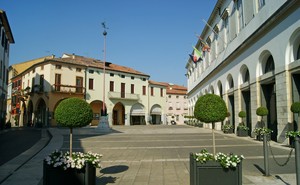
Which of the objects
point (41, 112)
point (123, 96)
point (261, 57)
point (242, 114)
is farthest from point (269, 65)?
point (41, 112)

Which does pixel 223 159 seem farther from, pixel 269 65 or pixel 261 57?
pixel 261 57

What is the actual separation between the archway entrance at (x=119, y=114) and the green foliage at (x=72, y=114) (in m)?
41.1

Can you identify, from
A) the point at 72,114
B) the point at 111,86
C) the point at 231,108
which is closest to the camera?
the point at 72,114

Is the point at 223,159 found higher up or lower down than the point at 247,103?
lower down

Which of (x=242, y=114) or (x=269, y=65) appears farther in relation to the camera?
(x=242, y=114)

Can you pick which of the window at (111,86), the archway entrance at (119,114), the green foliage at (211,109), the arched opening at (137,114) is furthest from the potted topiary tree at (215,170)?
the arched opening at (137,114)

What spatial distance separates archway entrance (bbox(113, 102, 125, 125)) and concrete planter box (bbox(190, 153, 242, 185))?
4245 centimetres

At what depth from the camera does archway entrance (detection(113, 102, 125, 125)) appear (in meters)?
46.7

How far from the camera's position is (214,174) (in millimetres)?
4477

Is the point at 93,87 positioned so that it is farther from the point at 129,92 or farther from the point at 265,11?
the point at 265,11

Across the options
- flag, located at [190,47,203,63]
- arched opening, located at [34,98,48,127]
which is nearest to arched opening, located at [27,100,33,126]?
arched opening, located at [34,98,48,127]

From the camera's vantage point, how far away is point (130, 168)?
7.48 meters

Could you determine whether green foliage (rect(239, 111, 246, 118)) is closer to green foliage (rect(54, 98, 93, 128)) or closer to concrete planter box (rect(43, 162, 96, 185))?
green foliage (rect(54, 98, 93, 128))

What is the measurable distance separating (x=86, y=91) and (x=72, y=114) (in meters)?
35.8
